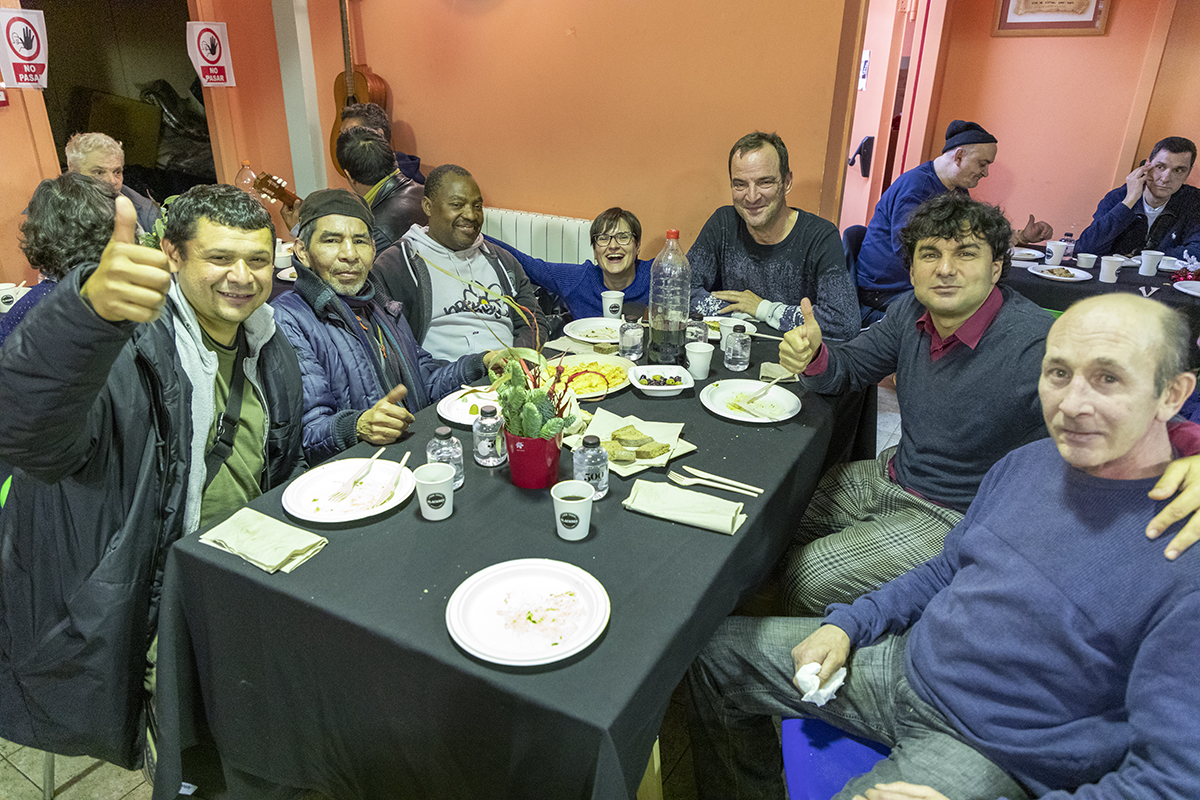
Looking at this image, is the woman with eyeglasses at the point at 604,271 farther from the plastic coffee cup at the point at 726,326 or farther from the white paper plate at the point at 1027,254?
the white paper plate at the point at 1027,254

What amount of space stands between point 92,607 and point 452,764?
0.87 m

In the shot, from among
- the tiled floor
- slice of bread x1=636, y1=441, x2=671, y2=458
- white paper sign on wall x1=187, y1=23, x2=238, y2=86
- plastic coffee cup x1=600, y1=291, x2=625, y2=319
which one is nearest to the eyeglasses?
plastic coffee cup x1=600, y1=291, x2=625, y2=319

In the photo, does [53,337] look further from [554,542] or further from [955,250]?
[955,250]

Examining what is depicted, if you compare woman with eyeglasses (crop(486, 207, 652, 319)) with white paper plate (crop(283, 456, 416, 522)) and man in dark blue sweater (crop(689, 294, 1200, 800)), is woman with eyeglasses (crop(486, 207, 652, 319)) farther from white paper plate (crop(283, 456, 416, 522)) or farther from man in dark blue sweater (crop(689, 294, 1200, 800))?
man in dark blue sweater (crop(689, 294, 1200, 800))

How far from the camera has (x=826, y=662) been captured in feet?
4.72

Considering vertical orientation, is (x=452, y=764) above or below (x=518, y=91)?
below

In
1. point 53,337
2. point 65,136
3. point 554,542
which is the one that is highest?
point 65,136

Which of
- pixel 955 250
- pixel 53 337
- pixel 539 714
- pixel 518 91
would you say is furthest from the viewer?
pixel 518 91

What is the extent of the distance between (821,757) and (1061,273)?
3.36m

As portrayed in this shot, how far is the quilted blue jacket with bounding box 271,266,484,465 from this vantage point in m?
1.95

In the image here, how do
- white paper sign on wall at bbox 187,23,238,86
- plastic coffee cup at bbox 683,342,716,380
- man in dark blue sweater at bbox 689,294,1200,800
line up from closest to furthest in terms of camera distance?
man in dark blue sweater at bbox 689,294,1200,800 → plastic coffee cup at bbox 683,342,716,380 → white paper sign on wall at bbox 187,23,238,86

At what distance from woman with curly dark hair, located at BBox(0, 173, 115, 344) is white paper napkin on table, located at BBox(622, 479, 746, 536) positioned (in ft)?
5.90

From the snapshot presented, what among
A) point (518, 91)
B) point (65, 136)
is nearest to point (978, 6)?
point (518, 91)


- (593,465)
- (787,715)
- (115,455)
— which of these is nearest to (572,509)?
(593,465)
